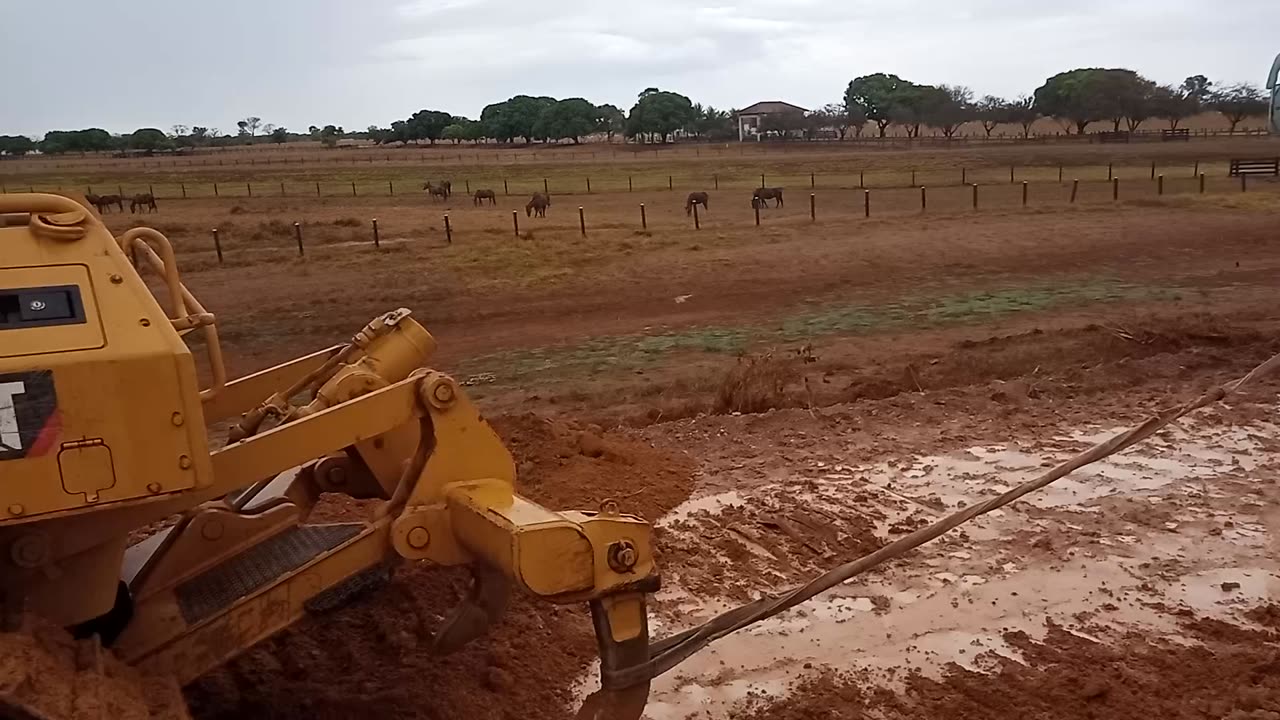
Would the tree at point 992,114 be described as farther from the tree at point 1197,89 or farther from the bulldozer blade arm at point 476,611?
the bulldozer blade arm at point 476,611

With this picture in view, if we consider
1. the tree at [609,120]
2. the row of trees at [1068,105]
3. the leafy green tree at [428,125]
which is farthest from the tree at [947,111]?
the leafy green tree at [428,125]

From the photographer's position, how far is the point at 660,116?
88062 mm

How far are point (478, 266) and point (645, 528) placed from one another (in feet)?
56.4

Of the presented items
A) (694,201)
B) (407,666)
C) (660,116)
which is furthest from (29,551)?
(660,116)

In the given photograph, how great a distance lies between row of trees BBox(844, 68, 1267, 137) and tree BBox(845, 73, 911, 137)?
0.08 m

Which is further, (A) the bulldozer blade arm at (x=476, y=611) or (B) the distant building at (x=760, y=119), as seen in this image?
(B) the distant building at (x=760, y=119)

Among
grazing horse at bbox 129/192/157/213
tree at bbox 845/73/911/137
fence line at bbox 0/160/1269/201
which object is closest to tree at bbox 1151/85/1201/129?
tree at bbox 845/73/911/137

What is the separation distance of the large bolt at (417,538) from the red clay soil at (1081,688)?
1.73 metres

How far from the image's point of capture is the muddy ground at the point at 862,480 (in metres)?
5.10

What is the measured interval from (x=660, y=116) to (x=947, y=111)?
861 inches

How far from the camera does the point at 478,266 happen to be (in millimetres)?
20719

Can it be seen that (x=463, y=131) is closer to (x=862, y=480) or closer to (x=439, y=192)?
(x=439, y=192)

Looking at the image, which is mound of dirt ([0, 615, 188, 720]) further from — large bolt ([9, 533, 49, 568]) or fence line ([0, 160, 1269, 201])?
fence line ([0, 160, 1269, 201])

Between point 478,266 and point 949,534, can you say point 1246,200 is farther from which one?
point 949,534
